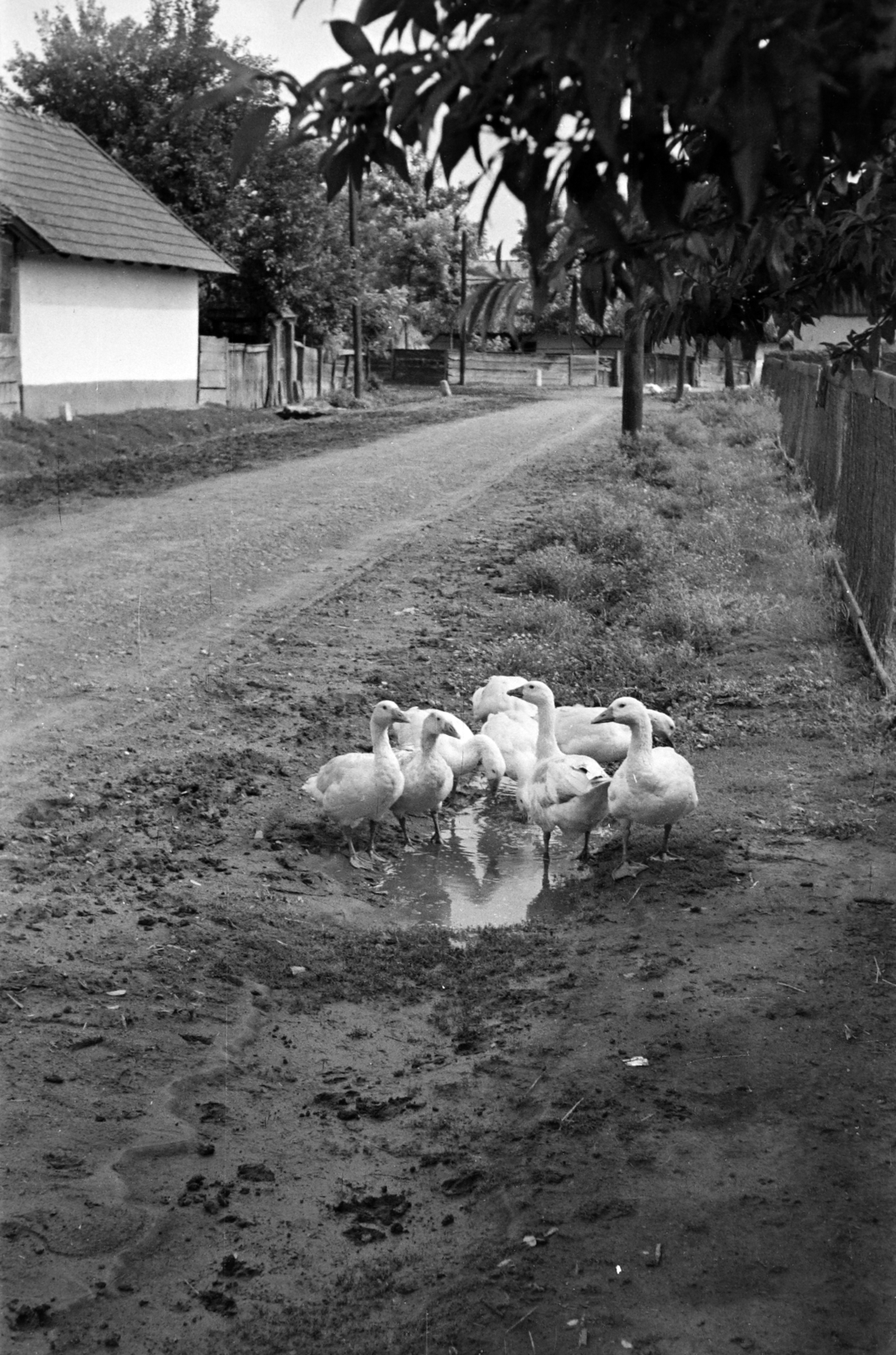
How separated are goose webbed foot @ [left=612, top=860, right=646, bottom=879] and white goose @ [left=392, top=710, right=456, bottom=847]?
109 centimetres

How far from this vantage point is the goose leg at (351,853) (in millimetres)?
7090

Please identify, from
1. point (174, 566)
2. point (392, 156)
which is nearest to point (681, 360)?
point (174, 566)

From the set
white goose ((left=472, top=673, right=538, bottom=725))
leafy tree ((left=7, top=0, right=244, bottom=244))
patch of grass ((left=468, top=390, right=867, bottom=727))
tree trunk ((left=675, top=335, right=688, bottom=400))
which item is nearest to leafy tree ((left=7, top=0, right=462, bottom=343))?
leafy tree ((left=7, top=0, right=244, bottom=244))

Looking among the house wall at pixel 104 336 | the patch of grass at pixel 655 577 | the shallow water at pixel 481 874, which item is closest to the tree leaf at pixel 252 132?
the shallow water at pixel 481 874

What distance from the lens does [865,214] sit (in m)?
3.57

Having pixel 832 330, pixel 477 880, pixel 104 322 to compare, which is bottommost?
pixel 477 880

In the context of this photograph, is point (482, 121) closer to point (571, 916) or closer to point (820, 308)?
point (820, 308)

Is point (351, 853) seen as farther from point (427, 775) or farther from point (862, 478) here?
point (862, 478)

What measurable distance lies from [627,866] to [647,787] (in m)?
0.42

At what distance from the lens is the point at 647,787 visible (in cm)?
675

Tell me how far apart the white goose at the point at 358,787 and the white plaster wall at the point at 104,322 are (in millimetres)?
19033

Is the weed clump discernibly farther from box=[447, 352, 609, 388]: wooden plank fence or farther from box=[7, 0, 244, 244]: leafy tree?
box=[447, 352, 609, 388]: wooden plank fence

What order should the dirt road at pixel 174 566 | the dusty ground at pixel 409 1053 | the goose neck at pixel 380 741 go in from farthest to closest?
the dirt road at pixel 174 566 → the goose neck at pixel 380 741 → the dusty ground at pixel 409 1053

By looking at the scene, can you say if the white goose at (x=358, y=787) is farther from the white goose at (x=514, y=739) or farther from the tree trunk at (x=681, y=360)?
the tree trunk at (x=681, y=360)
